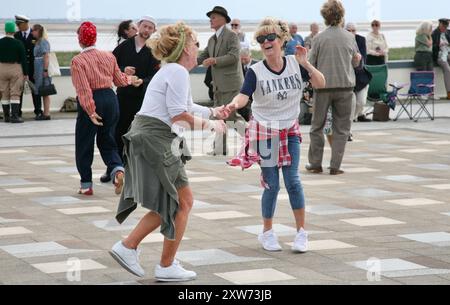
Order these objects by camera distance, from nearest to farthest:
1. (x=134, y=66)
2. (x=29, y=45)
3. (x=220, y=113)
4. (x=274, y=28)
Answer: (x=220, y=113), (x=274, y=28), (x=134, y=66), (x=29, y=45)

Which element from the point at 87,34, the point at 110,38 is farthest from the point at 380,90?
the point at 110,38

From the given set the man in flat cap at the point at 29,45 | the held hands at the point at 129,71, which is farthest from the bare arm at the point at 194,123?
the man in flat cap at the point at 29,45

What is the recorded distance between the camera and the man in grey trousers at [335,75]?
43.2ft

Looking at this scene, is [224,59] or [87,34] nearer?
[87,34]

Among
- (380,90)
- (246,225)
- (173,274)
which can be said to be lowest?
(380,90)

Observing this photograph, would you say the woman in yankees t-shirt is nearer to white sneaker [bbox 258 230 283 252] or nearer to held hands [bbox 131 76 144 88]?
white sneaker [bbox 258 230 283 252]

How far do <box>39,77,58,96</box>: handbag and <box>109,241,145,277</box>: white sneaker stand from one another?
13302 millimetres

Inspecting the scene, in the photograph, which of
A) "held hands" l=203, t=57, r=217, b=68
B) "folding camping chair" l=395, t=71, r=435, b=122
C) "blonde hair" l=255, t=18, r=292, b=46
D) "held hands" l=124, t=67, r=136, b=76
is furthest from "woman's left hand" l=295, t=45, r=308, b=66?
"folding camping chair" l=395, t=71, r=435, b=122

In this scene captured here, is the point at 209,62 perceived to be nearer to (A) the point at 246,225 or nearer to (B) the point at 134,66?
(B) the point at 134,66

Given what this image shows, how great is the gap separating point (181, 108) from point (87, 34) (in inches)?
180

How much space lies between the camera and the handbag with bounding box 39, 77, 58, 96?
20547 mm

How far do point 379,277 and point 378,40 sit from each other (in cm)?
1575

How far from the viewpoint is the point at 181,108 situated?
24.5 ft
